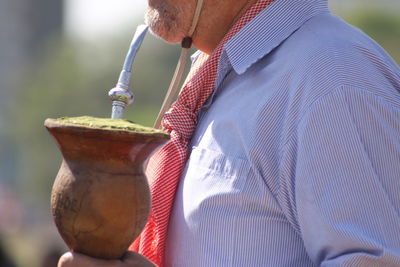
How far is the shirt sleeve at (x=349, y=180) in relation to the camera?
2322 mm

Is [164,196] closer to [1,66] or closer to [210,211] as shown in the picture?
[210,211]

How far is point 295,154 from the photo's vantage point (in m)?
2.41

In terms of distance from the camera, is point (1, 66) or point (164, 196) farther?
point (1, 66)

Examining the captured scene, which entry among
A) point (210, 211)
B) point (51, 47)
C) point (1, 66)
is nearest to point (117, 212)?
point (210, 211)

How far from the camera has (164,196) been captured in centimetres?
268

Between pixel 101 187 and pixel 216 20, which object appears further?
pixel 216 20

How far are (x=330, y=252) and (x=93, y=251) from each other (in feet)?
1.75

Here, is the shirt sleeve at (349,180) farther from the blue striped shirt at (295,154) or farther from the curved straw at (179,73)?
the curved straw at (179,73)

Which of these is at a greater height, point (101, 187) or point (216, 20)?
point (216, 20)

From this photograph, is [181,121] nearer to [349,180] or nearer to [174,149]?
[174,149]

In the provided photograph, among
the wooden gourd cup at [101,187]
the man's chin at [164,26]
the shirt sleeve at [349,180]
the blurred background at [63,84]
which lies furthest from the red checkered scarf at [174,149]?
the blurred background at [63,84]

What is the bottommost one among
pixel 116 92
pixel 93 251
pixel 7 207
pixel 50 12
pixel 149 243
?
pixel 50 12

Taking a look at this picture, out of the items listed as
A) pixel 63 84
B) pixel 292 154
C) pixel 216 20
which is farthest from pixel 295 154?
pixel 63 84

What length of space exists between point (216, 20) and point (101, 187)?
70 cm
